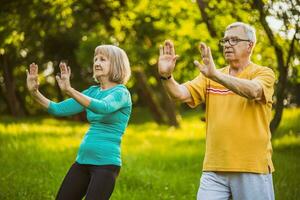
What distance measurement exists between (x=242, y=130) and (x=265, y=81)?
1.28ft

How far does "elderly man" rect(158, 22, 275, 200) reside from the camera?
4.56 m

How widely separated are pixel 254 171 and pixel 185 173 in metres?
5.02

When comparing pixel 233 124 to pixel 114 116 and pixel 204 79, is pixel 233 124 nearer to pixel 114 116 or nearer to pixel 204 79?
pixel 204 79

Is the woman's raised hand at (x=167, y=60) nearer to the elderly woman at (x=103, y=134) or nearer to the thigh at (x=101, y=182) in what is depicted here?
the elderly woman at (x=103, y=134)

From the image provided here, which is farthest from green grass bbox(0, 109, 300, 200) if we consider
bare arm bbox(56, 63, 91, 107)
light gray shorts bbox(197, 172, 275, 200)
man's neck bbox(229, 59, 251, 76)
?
man's neck bbox(229, 59, 251, 76)

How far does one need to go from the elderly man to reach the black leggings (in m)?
0.74

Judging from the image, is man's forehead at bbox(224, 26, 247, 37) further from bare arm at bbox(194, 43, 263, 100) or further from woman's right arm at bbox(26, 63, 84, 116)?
woman's right arm at bbox(26, 63, 84, 116)

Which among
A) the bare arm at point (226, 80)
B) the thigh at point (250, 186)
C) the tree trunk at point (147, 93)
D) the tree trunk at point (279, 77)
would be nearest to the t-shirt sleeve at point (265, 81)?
the bare arm at point (226, 80)

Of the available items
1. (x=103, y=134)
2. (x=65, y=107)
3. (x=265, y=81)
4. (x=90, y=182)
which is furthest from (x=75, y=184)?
(x=265, y=81)

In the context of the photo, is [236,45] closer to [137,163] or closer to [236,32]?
[236,32]

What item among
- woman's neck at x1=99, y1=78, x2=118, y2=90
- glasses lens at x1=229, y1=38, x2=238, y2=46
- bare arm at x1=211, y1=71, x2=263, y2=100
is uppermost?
glasses lens at x1=229, y1=38, x2=238, y2=46

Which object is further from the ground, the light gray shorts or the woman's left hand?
the woman's left hand

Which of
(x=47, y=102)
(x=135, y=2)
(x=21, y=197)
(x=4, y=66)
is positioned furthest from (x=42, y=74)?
(x=47, y=102)

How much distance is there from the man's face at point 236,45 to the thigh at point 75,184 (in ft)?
4.86
